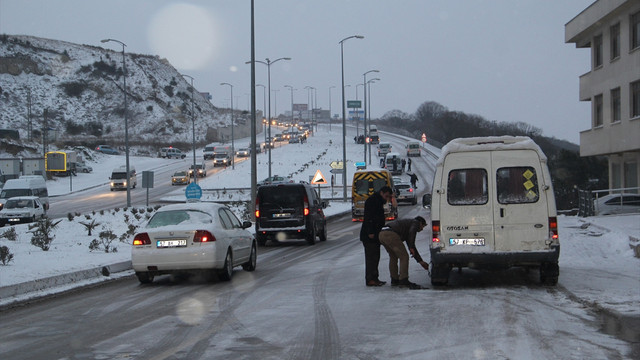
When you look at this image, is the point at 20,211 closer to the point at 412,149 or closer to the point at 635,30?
the point at 635,30

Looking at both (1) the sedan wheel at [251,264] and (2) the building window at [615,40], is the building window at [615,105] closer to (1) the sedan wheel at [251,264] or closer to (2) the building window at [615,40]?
(2) the building window at [615,40]

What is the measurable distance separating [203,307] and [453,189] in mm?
4449

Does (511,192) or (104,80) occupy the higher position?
(104,80)

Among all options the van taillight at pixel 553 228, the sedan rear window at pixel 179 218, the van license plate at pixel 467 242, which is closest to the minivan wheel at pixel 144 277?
the sedan rear window at pixel 179 218

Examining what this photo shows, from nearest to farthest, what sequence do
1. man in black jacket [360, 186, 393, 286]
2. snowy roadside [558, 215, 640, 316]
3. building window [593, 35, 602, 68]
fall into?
snowy roadside [558, 215, 640, 316] < man in black jacket [360, 186, 393, 286] < building window [593, 35, 602, 68]

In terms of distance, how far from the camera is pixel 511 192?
11797mm

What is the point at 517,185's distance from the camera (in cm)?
1178

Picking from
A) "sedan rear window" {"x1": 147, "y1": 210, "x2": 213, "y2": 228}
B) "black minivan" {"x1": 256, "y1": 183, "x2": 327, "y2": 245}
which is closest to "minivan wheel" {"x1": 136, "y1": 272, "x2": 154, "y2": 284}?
"sedan rear window" {"x1": 147, "y1": 210, "x2": 213, "y2": 228}

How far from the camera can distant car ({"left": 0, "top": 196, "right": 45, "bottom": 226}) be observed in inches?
1540

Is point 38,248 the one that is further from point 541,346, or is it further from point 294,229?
point 541,346

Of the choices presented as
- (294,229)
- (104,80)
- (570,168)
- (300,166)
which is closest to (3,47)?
(104,80)

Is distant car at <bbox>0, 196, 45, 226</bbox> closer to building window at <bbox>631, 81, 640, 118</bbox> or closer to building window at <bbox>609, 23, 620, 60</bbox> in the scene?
building window at <bbox>631, 81, 640, 118</bbox>

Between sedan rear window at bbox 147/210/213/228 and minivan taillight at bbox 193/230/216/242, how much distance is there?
469 mm

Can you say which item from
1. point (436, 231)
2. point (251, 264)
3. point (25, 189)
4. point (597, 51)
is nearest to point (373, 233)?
point (436, 231)
